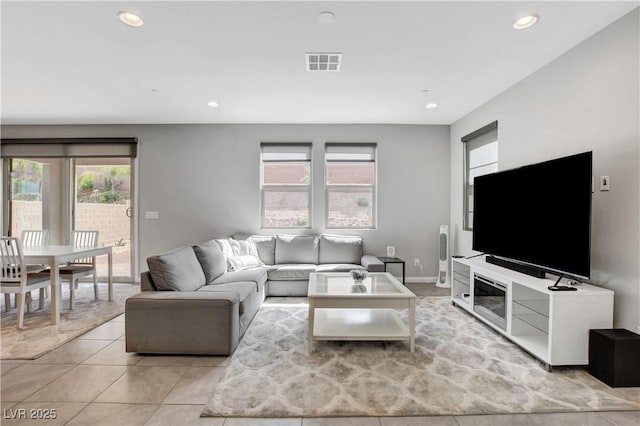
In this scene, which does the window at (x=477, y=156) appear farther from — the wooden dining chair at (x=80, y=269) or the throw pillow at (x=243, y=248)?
the wooden dining chair at (x=80, y=269)

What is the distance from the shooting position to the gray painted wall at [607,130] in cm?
217

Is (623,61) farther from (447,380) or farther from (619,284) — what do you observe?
(447,380)

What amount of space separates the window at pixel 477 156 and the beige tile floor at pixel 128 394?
9.48 ft

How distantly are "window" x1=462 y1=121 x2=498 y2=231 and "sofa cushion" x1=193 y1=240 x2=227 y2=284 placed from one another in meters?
3.29

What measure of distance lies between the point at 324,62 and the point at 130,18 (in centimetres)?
158

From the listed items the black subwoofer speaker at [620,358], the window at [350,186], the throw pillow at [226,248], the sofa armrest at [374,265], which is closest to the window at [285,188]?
the window at [350,186]

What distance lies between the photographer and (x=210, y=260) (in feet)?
11.1

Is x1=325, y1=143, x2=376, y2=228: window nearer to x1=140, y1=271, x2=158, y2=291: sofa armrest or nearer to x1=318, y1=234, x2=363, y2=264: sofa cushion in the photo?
x1=318, y1=234, x2=363, y2=264: sofa cushion

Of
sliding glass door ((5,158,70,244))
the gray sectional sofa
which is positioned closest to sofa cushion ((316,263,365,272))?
the gray sectional sofa

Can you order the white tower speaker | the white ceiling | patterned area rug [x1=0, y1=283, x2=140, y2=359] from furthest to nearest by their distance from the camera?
the white tower speaker, patterned area rug [x1=0, y1=283, x2=140, y2=359], the white ceiling

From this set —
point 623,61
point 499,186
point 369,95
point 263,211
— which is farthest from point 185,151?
point 623,61

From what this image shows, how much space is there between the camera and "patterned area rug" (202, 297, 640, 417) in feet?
5.97

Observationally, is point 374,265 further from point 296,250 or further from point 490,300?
point 490,300

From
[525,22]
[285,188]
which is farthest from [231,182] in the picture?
[525,22]
